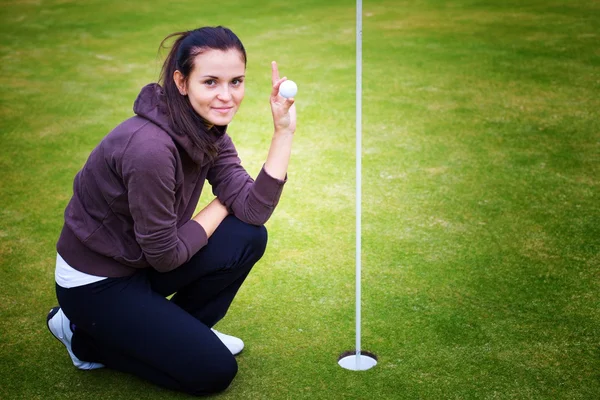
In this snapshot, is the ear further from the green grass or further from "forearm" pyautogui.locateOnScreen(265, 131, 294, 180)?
the green grass

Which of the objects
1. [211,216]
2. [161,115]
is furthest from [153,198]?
[211,216]

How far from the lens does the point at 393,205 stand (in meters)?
3.68

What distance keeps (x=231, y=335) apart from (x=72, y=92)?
11.4 ft

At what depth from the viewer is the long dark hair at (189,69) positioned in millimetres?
2211

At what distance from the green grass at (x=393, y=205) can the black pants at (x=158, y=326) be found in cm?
9

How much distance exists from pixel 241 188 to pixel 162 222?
395 millimetres

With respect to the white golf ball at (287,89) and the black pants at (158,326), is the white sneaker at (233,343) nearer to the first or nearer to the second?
the black pants at (158,326)

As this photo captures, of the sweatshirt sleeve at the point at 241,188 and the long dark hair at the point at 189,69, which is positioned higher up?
the long dark hair at the point at 189,69

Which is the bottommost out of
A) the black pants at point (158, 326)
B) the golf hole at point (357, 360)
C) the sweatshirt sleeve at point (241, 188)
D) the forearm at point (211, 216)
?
the golf hole at point (357, 360)

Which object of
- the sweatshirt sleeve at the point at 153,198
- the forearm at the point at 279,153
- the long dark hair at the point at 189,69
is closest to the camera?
the sweatshirt sleeve at the point at 153,198

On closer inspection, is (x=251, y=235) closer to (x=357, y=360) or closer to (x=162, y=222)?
(x=162, y=222)

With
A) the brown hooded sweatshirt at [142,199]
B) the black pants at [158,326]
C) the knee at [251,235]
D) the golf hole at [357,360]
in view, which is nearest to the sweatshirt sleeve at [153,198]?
the brown hooded sweatshirt at [142,199]

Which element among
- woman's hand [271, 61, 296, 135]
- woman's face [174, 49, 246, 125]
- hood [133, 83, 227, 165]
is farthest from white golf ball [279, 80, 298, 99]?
hood [133, 83, 227, 165]

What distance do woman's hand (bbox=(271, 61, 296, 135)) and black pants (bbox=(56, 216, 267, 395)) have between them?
0.38m
